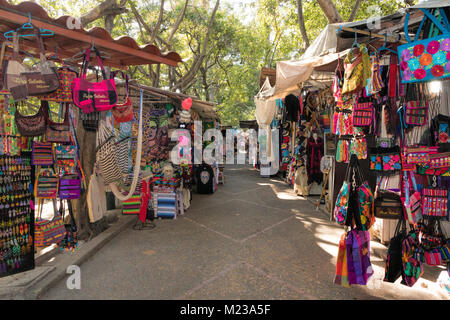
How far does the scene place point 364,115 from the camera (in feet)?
12.3

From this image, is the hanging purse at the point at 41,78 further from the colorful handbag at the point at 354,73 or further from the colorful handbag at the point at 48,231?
the colorful handbag at the point at 354,73

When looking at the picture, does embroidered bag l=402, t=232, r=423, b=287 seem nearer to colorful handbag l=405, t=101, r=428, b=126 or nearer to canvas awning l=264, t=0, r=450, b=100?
colorful handbag l=405, t=101, r=428, b=126

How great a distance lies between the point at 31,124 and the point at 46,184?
948 mm

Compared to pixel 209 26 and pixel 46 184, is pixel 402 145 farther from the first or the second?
pixel 209 26

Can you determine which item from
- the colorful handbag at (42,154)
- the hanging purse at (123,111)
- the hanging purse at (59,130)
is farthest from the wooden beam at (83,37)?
the colorful handbag at (42,154)

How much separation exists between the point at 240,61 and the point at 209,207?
15.6 metres

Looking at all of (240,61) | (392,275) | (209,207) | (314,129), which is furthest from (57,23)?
(240,61)

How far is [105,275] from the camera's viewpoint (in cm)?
393

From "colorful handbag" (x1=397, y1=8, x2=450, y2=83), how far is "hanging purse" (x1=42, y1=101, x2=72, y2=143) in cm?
466

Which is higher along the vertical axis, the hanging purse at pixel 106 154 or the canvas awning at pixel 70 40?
the canvas awning at pixel 70 40

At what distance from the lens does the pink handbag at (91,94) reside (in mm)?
3732

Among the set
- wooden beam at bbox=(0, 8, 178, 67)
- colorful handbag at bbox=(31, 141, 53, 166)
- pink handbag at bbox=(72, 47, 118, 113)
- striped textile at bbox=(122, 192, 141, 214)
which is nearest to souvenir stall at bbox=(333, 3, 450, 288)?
wooden beam at bbox=(0, 8, 178, 67)

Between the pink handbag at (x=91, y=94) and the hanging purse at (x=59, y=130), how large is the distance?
0.58 metres

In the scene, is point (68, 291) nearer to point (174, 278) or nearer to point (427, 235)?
point (174, 278)
